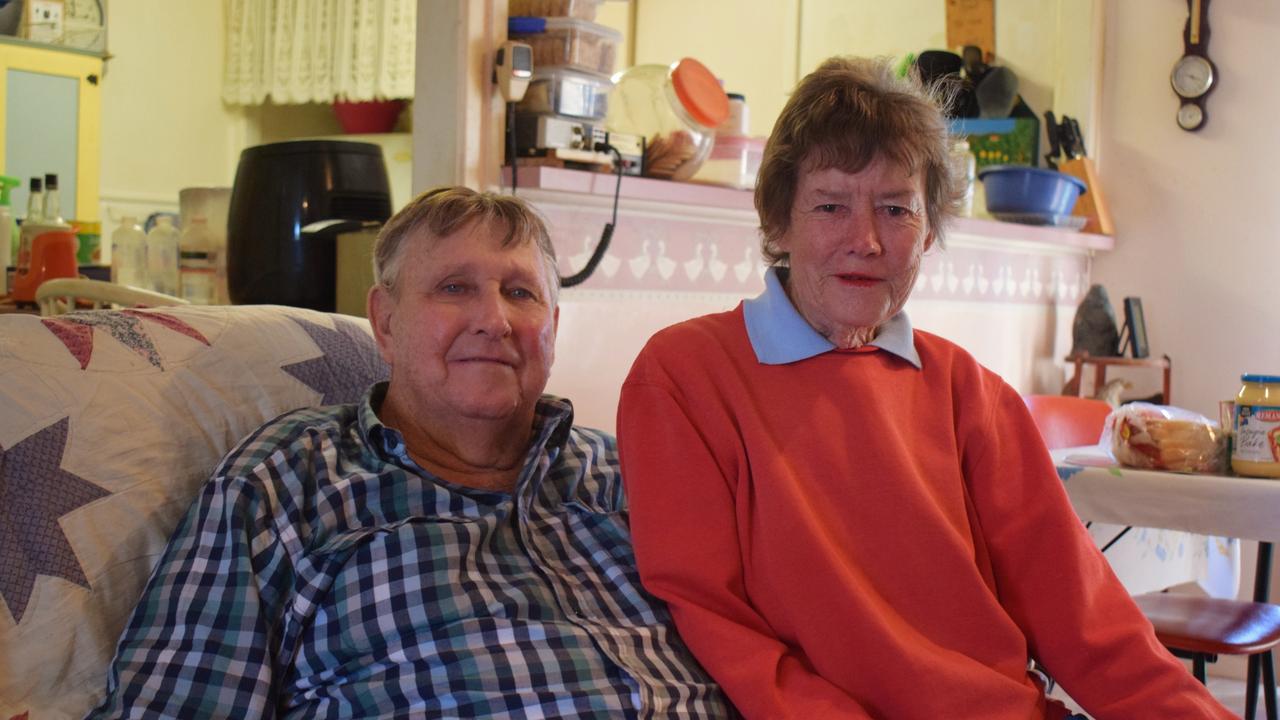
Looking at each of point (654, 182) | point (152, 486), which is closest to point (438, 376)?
point (152, 486)

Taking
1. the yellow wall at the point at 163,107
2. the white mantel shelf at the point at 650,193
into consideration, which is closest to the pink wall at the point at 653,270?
the white mantel shelf at the point at 650,193

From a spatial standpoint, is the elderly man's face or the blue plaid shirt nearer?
the blue plaid shirt

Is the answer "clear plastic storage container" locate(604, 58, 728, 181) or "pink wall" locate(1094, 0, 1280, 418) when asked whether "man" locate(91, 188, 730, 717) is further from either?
"pink wall" locate(1094, 0, 1280, 418)

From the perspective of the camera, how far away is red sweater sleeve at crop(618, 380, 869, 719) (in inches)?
46.2

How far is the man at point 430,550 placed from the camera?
3.69 feet

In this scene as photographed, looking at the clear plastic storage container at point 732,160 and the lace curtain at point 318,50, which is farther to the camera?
the lace curtain at point 318,50

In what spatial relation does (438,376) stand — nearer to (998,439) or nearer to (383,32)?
(998,439)

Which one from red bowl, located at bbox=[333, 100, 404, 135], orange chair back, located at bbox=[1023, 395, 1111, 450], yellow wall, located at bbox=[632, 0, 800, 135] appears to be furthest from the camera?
red bowl, located at bbox=[333, 100, 404, 135]

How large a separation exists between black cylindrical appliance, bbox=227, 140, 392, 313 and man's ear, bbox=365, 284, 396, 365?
0.71 m

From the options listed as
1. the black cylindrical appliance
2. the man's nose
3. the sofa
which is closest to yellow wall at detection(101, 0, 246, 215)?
the black cylindrical appliance

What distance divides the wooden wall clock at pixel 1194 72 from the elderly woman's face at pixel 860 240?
254 centimetres

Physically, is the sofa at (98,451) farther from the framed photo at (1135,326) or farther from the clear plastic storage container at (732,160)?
the framed photo at (1135,326)

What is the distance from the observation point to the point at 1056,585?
1.31 m

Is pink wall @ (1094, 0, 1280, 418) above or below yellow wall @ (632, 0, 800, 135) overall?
below
